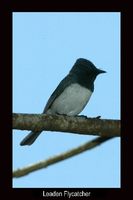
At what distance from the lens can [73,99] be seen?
19.3ft

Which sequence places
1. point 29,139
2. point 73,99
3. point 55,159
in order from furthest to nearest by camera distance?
1. point 73,99
2. point 29,139
3. point 55,159

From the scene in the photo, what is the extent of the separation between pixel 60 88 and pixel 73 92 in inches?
12.0

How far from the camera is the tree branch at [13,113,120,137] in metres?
3.70

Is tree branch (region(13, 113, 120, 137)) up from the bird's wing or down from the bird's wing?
down

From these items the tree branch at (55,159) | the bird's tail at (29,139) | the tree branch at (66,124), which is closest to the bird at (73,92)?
the bird's tail at (29,139)

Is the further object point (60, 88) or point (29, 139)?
point (60, 88)

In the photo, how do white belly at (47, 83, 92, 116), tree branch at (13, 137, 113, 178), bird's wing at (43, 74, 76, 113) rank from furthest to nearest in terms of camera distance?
bird's wing at (43, 74, 76, 113)
white belly at (47, 83, 92, 116)
tree branch at (13, 137, 113, 178)

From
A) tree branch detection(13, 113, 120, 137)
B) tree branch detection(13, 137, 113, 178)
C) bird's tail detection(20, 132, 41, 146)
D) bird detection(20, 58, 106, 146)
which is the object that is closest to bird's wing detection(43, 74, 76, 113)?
bird detection(20, 58, 106, 146)

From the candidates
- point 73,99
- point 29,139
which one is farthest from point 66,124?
point 73,99

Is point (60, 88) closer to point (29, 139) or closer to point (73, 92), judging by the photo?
point (73, 92)

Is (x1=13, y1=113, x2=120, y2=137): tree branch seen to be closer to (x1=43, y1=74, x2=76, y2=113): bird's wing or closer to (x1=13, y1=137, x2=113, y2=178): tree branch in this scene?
(x1=13, y1=137, x2=113, y2=178): tree branch

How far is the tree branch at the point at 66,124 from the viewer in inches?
145
